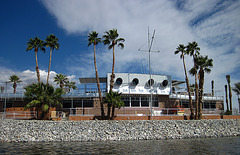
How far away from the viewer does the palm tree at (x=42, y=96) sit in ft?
82.8

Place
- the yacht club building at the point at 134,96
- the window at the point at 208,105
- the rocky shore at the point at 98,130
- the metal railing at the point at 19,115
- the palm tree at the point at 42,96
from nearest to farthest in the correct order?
1. the rocky shore at the point at 98,130
2. the palm tree at the point at 42,96
3. the metal railing at the point at 19,115
4. the yacht club building at the point at 134,96
5. the window at the point at 208,105

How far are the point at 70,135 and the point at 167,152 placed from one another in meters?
11.4

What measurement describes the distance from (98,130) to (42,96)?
858 cm

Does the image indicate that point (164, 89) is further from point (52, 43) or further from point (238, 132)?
point (52, 43)

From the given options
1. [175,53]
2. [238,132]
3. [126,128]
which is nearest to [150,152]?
[126,128]

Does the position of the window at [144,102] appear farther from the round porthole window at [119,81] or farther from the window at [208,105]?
the window at [208,105]

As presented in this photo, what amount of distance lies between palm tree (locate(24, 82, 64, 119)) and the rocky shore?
240cm

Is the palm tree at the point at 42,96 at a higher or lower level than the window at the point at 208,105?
higher

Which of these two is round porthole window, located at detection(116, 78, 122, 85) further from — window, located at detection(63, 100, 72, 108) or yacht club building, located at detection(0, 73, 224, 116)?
window, located at detection(63, 100, 72, 108)

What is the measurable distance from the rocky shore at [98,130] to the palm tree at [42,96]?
2395 millimetres

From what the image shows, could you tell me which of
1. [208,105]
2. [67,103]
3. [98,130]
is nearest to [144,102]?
[98,130]

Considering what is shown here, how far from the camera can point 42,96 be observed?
82.5 feet

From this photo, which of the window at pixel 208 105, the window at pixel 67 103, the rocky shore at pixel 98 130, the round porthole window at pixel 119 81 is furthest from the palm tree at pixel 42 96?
the window at pixel 208 105

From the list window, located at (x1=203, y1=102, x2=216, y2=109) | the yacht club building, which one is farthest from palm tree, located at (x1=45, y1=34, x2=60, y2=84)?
window, located at (x1=203, y1=102, x2=216, y2=109)
